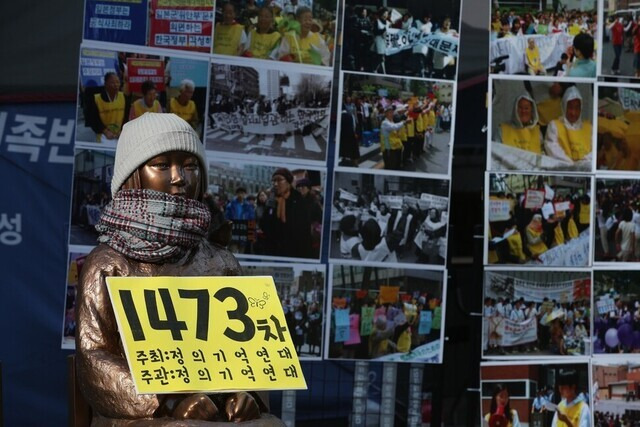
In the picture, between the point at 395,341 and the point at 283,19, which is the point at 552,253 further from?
the point at 283,19

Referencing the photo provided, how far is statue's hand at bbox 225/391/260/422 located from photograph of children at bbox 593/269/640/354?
2.13m

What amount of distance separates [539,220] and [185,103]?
54.5 inches

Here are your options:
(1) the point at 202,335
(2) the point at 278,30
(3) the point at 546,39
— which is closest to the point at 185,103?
(2) the point at 278,30

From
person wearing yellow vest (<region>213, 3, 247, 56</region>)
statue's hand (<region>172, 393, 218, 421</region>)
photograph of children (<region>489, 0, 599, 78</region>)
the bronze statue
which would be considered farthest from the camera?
photograph of children (<region>489, 0, 599, 78</region>)

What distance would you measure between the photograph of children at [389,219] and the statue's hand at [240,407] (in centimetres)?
155

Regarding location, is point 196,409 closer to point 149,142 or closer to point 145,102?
point 149,142

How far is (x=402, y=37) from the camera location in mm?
4555

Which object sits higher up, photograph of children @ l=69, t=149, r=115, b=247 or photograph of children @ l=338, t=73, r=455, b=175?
photograph of children @ l=338, t=73, r=455, b=175

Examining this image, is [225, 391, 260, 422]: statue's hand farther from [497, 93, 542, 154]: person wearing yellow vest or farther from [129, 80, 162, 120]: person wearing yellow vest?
[497, 93, 542, 154]: person wearing yellow vest

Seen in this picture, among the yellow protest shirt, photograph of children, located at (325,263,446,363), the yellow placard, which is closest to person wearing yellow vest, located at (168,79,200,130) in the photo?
photograph of children, located at (325,263,446,363)

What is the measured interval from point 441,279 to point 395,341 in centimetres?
28

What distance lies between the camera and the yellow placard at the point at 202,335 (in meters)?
2.94

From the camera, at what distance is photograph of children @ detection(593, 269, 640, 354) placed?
479cm

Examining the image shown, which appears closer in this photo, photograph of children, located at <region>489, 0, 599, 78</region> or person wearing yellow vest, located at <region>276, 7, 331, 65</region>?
person wearing yellow vest, located at <region>276, 7, 331, 65</region>
